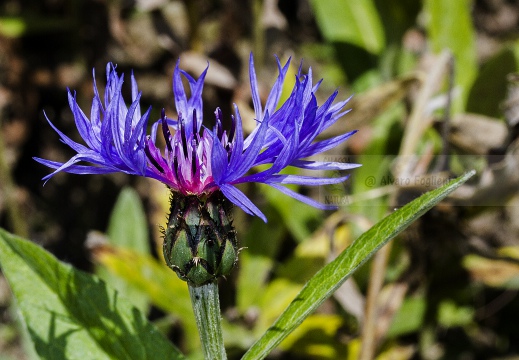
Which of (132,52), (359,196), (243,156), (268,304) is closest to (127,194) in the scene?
(268,304)

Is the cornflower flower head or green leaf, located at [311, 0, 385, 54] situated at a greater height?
green leaf, located at [311, 0, 385, 54]

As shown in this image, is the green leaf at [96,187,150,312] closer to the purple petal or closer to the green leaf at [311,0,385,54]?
the green leaf at [311,0,385,54]

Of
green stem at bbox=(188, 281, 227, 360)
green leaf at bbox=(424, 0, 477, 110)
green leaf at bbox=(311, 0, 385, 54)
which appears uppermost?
green leaf at bbox=(311, 0, 385, 54)

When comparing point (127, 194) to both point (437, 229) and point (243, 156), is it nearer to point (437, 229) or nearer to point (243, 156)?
point (437, 229)

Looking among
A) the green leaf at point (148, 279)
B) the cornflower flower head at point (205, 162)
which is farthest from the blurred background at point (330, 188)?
the cornflower flower head at point (205, 162)

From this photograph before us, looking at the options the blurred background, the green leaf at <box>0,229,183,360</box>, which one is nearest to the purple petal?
the green leaf at <box>0,229,183,360</box>
